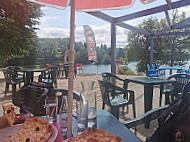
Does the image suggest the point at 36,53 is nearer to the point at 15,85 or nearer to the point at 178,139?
the point at 15,85

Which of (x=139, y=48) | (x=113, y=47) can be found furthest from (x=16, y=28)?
(x=139, y=48)

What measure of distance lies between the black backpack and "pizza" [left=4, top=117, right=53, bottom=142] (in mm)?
377

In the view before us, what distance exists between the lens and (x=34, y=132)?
0.46m

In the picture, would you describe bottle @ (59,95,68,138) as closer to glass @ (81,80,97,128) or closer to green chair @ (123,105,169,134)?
glass @ (81,80,97,128)

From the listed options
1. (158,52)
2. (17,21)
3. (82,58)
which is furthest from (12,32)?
(158,52)

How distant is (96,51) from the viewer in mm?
4043

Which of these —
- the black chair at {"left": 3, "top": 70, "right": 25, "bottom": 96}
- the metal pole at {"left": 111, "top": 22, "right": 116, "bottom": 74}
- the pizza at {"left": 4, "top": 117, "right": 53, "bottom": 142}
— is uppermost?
the metal pole at {"left": 111, "top": 22, "right": 116, "bottom": 74}

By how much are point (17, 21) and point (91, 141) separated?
3.62m

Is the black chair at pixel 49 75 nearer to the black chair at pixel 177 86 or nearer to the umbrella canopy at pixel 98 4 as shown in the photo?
the black chair at pixel 177 86

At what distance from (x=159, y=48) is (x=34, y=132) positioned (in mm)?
5978

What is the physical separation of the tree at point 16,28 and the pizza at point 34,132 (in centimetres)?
318

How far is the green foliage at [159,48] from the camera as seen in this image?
213 inches

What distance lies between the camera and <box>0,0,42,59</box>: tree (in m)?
3.11

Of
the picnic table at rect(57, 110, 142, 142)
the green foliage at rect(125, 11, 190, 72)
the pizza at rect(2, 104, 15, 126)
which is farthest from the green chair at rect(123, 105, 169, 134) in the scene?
the green foliage at rect(125, 11, 190, 72)
